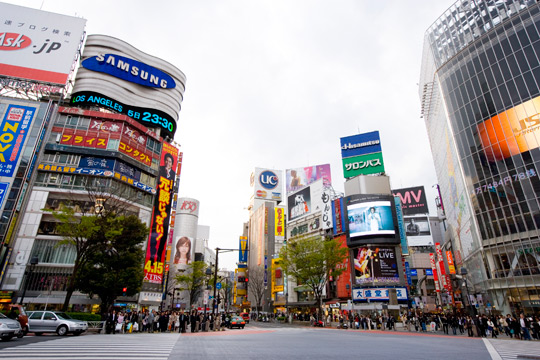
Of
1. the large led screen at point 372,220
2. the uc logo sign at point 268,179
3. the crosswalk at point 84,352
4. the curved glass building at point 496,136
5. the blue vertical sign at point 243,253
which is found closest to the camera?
the crosswalk at point 84,352

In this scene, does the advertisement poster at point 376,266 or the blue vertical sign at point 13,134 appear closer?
the blue vertical sign at point 13,134

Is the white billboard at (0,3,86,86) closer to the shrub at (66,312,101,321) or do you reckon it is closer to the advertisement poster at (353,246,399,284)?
the shrub at (66,312,101,321)

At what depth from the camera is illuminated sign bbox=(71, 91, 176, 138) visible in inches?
1737

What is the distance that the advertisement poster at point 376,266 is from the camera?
49500 millimetres

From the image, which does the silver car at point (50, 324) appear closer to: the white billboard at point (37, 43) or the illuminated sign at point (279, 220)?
the white billboard at point (37, 43)

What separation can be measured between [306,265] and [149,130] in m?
31.1

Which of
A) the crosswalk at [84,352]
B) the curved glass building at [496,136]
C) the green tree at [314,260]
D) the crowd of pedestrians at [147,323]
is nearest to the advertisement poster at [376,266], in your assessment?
the green tree at [314,260]

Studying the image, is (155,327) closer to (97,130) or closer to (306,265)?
(306,265)

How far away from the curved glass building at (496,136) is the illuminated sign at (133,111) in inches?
1763

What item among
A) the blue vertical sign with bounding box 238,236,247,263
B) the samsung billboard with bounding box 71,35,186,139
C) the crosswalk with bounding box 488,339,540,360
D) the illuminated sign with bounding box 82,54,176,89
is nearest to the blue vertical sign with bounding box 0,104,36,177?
the samsung billboard with bounding box 71,35,186,139

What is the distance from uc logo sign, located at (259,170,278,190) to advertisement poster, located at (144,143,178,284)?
56.3 metres

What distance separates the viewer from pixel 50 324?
17.9 m

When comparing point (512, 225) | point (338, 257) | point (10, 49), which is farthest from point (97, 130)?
point (512, 225)

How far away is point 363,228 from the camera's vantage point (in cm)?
5222
